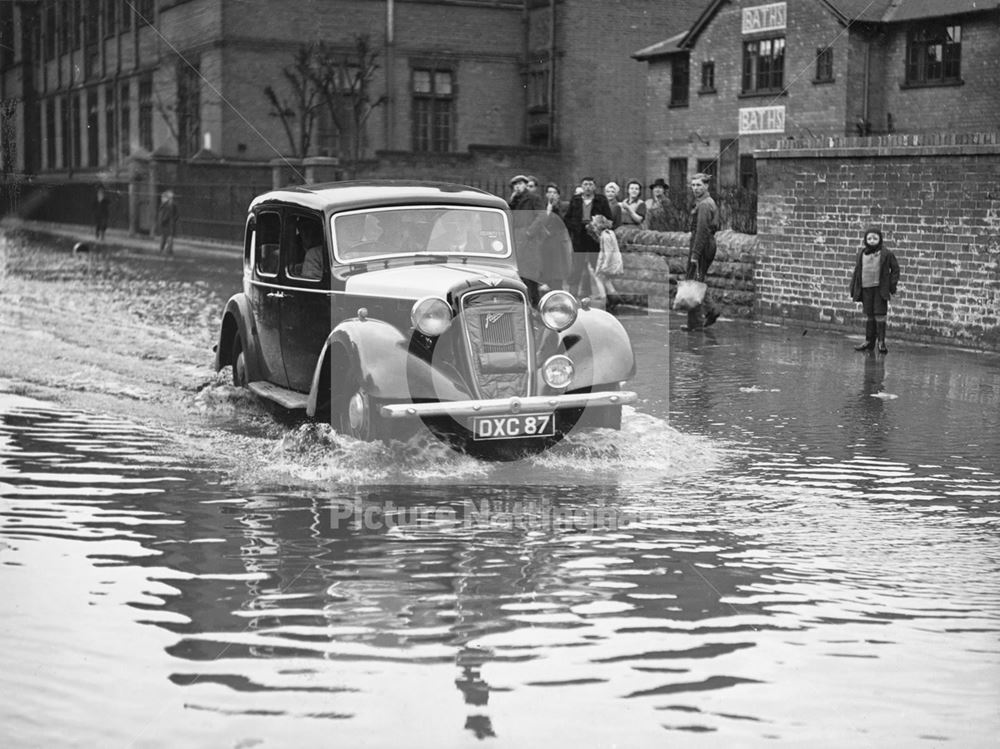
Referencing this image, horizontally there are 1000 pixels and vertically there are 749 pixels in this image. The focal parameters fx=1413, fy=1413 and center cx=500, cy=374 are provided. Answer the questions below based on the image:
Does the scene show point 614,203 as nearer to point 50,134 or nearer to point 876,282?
point 876,282

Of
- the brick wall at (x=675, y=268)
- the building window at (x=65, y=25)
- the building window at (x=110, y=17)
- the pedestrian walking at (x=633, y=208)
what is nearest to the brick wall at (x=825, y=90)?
the brick wall at (x=675, y=268)

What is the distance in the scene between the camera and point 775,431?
10.9m

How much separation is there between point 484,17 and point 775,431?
1331 inches

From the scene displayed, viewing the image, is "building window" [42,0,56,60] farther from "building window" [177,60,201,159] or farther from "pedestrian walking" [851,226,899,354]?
"pedestrian walking" [851,226,899,354]

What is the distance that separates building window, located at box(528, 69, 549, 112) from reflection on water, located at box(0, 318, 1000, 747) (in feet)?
108

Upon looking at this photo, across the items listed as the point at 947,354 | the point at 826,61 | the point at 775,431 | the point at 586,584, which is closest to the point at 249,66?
the point at 826,61

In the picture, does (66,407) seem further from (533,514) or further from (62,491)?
(533,514)

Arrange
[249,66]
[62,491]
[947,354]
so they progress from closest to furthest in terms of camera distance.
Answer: [62,491] → [947,354] → [249,66]

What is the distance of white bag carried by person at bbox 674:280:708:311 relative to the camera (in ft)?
59.8

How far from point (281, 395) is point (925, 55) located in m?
27.8

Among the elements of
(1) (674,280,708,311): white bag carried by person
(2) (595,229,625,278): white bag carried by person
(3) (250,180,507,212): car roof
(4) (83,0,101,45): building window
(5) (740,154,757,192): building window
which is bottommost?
(1) (674,280,708,311): white bag carried by person

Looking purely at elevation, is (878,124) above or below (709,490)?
above

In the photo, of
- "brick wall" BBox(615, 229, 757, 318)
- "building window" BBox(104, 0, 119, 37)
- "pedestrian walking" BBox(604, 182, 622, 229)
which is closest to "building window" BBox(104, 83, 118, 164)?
"building window" BBox(104, 0, 119, 37)

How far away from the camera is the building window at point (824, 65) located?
116 feet
